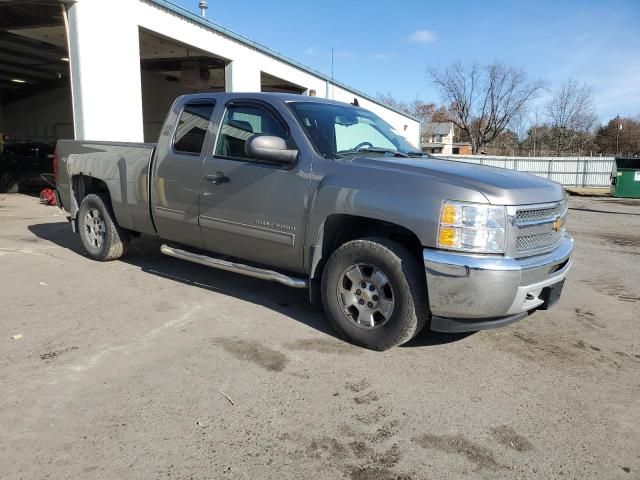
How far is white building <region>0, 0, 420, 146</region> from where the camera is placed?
11047mm

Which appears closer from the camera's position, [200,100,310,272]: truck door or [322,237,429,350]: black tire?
[322,237,429,350]: black tire

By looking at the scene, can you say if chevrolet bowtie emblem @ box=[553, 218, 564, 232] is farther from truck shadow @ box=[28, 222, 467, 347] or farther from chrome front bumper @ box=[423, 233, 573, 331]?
truck shadow @ box=[28, 222, 467, 347]

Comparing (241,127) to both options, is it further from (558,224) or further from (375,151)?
(558,224)

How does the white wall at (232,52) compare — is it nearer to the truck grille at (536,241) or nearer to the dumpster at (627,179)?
the truck grille at (536,241)

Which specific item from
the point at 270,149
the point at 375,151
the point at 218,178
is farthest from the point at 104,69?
the point at 375,151

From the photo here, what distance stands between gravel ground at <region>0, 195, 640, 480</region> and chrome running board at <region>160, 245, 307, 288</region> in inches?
15.8

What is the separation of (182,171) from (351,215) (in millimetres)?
2062

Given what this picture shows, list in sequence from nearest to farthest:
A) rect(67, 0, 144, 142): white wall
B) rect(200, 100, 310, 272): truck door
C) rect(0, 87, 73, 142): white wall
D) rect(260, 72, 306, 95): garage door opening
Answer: rect(200, 100, 310, 272): truck door
rect(67, 0, 144, 142): white wall
rect(260, 72, 306, 95): garage door opening
rect(0, 87, 73, 142): white wall

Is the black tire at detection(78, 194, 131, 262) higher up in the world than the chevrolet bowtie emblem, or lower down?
lower down

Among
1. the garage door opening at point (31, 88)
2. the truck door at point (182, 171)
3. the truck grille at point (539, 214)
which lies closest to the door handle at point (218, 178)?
the truck door at point (182, 171)

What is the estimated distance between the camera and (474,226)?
3381 millimetres

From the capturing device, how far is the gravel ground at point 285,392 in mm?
2586

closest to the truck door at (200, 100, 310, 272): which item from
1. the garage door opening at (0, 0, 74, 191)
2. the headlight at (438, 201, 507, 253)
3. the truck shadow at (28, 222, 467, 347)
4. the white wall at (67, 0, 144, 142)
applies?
the truck shadow at (28, 222, 467, 347)

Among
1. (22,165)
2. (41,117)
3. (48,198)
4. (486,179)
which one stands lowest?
(48,198)
